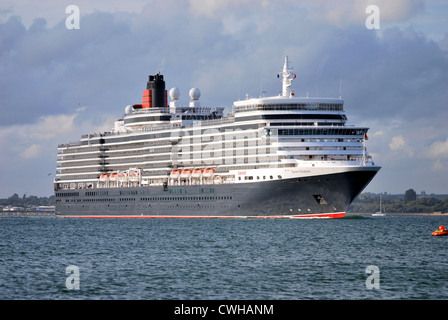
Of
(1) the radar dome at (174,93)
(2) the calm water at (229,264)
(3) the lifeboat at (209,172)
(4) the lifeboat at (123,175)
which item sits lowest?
(2) the calm water at (229,264)

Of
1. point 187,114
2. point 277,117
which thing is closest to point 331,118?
point 277,117

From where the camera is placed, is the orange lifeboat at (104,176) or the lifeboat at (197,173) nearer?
the lifeboat at (197,173)

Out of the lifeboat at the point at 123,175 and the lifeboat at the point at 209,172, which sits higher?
the lifeboat at the point at 123,175

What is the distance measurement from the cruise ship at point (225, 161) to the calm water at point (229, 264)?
11753 millimetres

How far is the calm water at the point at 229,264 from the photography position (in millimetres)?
37500

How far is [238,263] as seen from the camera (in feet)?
157

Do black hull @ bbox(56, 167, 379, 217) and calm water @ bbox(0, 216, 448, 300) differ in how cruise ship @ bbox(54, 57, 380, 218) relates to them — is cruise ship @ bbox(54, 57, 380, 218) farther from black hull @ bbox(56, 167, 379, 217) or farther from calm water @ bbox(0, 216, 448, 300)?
calm water @ bbox(0, 216, 448, 300)

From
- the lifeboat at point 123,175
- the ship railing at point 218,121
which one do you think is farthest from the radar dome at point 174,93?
the ship railing at point 218,121

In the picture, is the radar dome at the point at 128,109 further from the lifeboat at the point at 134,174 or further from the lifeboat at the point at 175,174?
the lifeboat at the point at 175,174

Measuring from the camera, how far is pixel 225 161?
98.1m
